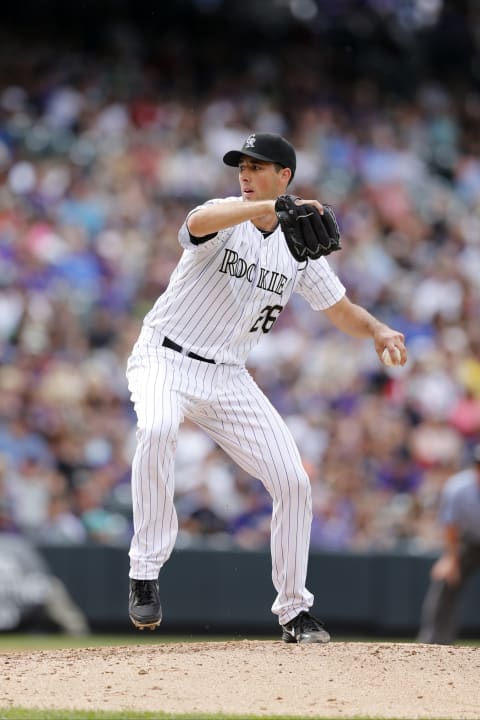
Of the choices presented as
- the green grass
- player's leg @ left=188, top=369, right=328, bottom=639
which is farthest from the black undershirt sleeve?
the green grass

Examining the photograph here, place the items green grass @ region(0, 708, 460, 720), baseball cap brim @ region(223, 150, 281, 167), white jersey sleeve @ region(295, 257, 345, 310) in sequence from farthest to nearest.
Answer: white jersey sleeve @ region(295, 257, 345, 310)
baseball cap brim @ region(223, 150, 281, 167)
green grass @ region(0, 708, 460, 720)

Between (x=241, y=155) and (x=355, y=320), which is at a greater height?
(x=241, y=155)

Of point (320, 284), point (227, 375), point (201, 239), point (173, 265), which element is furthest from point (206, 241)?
point (173, 265)

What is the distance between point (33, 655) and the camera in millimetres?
6289

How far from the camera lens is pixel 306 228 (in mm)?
5320

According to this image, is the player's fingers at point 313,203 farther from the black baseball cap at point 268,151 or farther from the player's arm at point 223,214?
the black baseball cap at point 268,151

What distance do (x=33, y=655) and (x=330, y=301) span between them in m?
2.10

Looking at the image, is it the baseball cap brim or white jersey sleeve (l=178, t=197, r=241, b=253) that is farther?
the baseball cap brim

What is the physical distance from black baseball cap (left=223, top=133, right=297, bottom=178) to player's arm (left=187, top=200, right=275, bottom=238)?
1.07 ft

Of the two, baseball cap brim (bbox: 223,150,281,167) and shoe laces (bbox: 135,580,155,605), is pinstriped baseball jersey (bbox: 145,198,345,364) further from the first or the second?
shoe laces (bbox: 135,580,155,605)

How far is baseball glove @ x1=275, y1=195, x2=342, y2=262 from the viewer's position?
5285 mm

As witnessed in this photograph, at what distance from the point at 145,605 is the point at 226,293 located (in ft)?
4.45

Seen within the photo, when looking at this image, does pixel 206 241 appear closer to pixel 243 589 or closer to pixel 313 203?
pixel 313 203

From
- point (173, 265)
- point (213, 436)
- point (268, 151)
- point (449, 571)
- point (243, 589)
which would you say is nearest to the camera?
point (268, 151)
